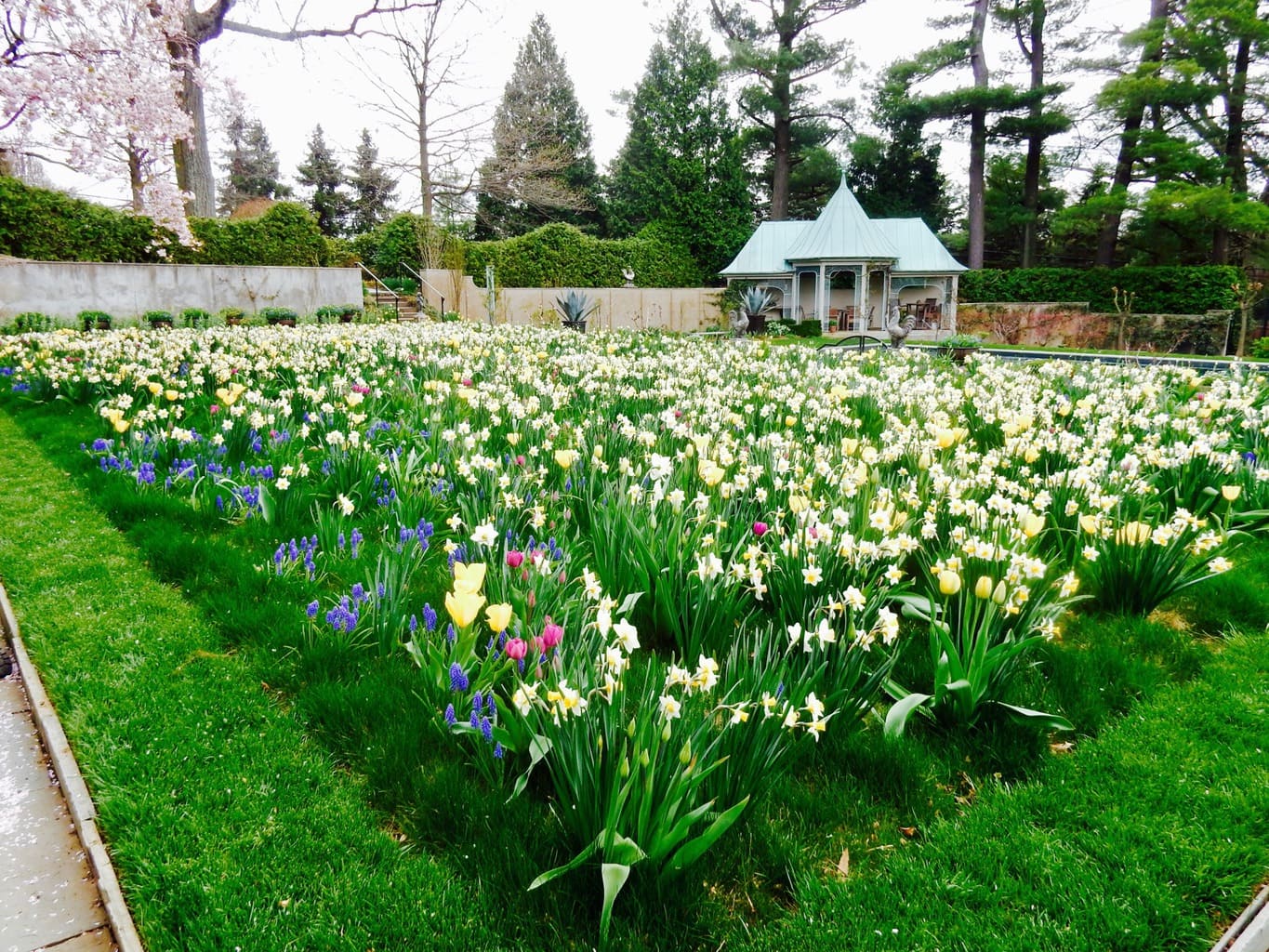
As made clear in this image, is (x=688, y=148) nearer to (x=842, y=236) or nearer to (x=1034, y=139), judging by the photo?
(x=842, y=236)

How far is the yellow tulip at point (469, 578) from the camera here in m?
1.75

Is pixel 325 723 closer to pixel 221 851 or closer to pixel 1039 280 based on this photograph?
pixel 221 851

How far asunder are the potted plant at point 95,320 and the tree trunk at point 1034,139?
92.2 ft

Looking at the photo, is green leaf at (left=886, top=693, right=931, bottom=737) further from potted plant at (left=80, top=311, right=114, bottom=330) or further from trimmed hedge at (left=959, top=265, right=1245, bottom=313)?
trimmed hedge at (left=959, top=265, right=1245, bottom=313)

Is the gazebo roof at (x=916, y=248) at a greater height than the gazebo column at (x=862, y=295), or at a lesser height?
greater

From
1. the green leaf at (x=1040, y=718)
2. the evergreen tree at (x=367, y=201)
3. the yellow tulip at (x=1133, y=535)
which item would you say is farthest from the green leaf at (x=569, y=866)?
the evergreen tree at (x=367, y=201)

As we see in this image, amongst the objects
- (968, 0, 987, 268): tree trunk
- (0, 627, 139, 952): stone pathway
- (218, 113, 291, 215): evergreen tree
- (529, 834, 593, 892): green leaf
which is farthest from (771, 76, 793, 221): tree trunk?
(529, 834, 593, 892): green leaf

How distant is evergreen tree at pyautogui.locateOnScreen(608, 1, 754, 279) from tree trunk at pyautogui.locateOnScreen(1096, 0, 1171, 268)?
41.5 feet

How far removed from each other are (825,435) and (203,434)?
3.77m

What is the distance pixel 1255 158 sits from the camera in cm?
2459

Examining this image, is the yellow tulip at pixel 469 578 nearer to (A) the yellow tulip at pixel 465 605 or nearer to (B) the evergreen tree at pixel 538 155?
(A) the yellow tulip at pixel 465 605

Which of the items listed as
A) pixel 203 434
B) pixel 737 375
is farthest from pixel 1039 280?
pixel 203 434

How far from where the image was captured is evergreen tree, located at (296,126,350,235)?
36906 mm

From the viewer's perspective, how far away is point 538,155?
29906 millimetres
